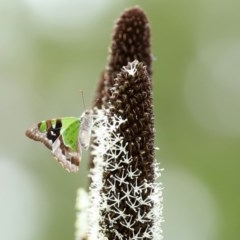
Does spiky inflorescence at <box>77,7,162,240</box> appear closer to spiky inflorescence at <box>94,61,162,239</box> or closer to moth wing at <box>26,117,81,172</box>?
spiky inflorescence at <box>94,61,162,239</box>

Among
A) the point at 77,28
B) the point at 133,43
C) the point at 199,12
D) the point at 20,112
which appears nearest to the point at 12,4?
the point at 77,28

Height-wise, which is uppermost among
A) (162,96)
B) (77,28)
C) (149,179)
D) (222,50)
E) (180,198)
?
(77,28)

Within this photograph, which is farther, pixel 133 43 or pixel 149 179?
pixel 133 43

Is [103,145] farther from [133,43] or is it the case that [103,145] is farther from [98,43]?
[98,43]

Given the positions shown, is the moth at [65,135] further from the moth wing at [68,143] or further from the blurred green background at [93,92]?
the blurred green background at [93,92]

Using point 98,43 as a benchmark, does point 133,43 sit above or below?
below

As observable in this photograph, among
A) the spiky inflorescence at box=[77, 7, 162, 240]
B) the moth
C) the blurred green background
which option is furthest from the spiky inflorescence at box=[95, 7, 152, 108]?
the blurred green background
